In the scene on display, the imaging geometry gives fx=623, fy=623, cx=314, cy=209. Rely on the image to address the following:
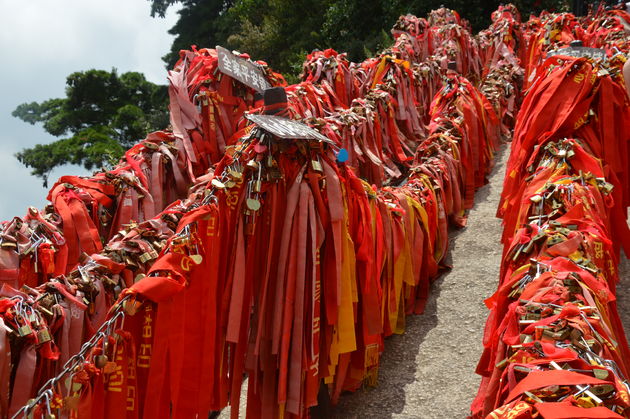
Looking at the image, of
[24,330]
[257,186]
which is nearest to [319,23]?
[257,186]

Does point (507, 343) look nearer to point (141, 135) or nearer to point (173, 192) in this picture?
point (173, 192)

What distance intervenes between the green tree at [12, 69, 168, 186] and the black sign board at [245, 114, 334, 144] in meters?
11.1

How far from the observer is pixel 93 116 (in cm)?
1477

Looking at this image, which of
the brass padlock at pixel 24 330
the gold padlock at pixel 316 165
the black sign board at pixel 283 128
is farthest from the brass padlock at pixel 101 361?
the gold padlock at pixel 316 165

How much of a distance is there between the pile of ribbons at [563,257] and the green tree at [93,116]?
35.8ft

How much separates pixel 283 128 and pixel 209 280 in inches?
26.6

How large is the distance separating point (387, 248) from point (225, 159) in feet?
3.79

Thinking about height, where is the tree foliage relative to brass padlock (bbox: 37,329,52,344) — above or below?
above

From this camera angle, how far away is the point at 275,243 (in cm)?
258

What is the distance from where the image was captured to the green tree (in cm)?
1317

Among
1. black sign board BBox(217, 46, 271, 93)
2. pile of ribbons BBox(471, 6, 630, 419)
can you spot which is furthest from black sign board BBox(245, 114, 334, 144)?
black sign board BBox(217, 46, 271, 93)

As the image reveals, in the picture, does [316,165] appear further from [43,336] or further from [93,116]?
[93,116]

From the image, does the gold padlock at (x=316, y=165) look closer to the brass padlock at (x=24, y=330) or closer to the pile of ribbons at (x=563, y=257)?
the pile of ribbons at (x=563, y=257)

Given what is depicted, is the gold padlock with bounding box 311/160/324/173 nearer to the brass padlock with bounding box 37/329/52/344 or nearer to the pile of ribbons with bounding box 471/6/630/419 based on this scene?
the pile of ribbons with bounding box 471/6/630/419
